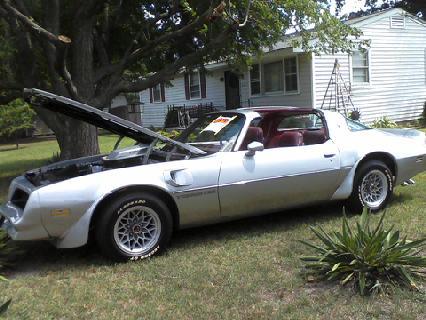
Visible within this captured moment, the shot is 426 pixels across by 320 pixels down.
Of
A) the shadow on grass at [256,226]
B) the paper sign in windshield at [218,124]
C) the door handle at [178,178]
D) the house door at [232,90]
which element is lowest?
the shadow on grass at [256,226]

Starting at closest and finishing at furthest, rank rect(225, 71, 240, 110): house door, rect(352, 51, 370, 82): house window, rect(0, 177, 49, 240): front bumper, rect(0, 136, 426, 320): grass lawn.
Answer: rect(0, 136, 426, 320): grass lawn < rect(0, 177, 49, 240): front bumper < rect(352, 51, 370, 82): house window < rect(225, 71, 240, 110): house door

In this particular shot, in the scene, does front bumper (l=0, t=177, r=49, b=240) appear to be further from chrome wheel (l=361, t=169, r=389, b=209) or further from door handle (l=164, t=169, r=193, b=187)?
chrome wheel (l=361, t=169, r=389, b=209)

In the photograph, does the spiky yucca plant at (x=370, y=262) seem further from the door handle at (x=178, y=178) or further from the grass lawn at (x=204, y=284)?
the door handle at (x=178, y=178)

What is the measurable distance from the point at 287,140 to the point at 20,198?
2.92 m

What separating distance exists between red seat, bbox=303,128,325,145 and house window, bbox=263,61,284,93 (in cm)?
1277

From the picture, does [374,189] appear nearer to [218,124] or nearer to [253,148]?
[253,148]

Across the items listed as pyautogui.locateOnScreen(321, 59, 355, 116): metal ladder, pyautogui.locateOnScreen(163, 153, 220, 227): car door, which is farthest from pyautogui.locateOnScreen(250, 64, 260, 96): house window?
pyautogui.locateOnScreen(163, 153, 220, 227): car door

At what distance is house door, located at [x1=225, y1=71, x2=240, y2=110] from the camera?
69.8 feet

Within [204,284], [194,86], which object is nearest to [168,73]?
[204,284]

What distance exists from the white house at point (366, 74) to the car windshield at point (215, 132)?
36.6ft

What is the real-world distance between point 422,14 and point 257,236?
1307 inches

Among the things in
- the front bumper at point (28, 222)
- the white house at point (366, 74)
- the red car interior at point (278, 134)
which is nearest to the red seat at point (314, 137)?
the red car interior at point (278, 134)

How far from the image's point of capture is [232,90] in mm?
21516

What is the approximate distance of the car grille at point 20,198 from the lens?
16.3 feet
